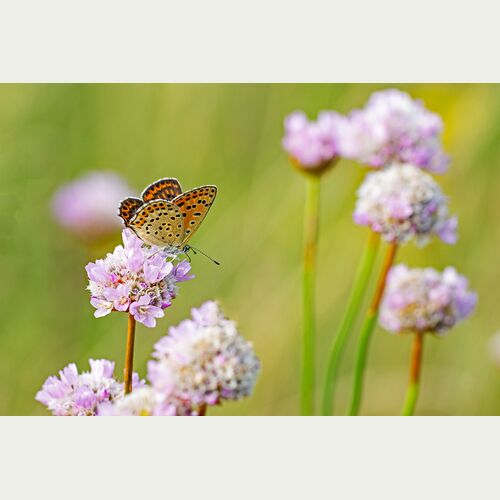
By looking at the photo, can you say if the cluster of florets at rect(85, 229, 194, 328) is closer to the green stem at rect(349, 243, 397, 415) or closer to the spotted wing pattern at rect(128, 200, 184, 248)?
the spotted wing pattern at rect(128, 200, 184, 248)

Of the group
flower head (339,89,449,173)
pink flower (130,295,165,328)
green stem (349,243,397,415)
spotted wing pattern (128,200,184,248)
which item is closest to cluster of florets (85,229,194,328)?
pink flower (130,295,165,328)

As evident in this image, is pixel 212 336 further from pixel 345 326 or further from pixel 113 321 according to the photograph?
pixel 113 321

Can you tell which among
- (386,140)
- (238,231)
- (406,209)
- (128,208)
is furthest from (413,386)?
(238,231)

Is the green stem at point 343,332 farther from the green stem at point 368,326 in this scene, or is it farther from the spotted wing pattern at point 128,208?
the spotted wing pattern at point 128,208

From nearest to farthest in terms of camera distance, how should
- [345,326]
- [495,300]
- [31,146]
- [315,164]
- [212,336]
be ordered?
[212,336] < [345,326] < [315,164] < [31,146] < [495,300]

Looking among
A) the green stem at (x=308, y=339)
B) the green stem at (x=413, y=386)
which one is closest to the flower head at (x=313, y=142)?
the green stem at (x=308, y=339)

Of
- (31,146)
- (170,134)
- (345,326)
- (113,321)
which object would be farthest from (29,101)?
(345,326)
